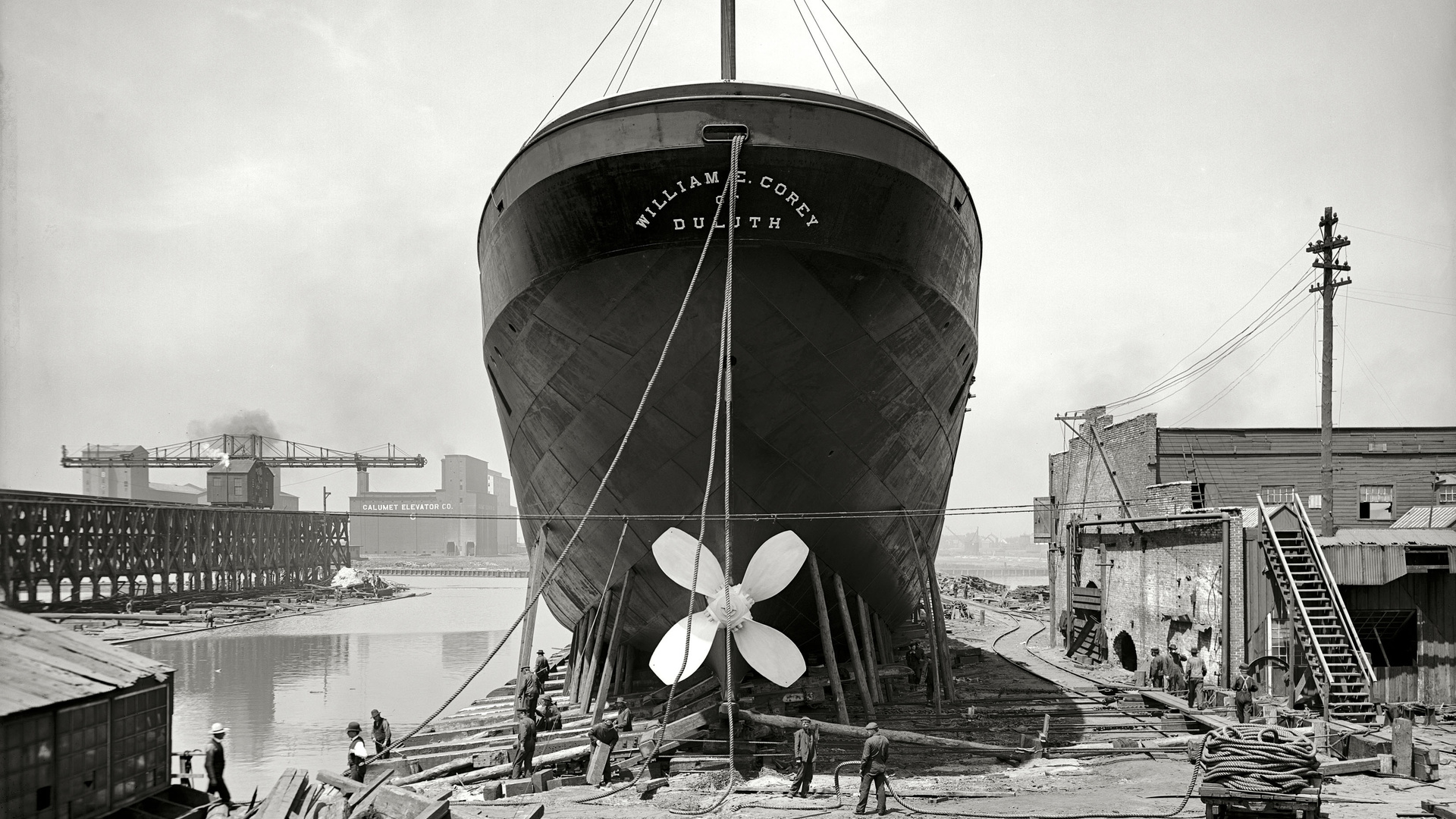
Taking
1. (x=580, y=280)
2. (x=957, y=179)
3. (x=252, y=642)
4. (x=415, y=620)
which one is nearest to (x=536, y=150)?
(x=580, y=280)

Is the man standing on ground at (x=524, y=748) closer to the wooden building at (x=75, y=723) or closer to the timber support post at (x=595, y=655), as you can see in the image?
the timber support post at (x=595, y=655)

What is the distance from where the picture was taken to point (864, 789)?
8.20 meters

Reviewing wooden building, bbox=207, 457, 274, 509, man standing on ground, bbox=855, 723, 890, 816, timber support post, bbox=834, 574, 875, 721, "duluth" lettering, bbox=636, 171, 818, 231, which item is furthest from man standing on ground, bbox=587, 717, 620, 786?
wooden building, bbox=207, 457, 274, 509

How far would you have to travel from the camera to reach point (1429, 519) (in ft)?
58.7

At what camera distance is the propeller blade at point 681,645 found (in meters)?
9.55

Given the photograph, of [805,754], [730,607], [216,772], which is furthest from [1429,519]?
[216,772]

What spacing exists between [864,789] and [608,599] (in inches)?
183

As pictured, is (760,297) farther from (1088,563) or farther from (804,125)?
(1088,563)

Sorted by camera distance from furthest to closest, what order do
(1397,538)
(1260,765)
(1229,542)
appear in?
(1229,542)
(1397,538)
(1260,765)

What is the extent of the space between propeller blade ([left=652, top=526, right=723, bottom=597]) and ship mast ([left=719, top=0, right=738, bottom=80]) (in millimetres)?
6025

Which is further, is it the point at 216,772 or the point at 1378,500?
the point at 1378,500

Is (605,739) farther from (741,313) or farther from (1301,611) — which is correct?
(1301,611)

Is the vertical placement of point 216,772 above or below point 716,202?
below

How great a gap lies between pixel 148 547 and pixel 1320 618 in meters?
37.9
